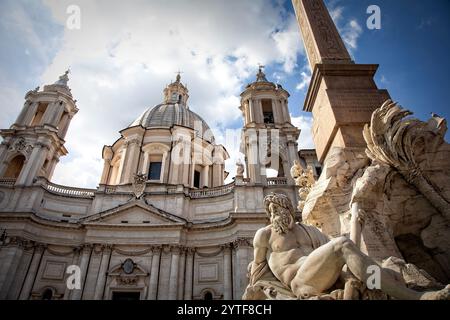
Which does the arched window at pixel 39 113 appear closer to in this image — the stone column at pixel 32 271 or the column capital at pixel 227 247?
the stone column at pixel 32 271

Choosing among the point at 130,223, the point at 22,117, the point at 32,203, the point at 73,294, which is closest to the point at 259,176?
the point at 130,223

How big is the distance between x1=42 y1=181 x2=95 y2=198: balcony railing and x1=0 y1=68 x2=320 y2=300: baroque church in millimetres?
72

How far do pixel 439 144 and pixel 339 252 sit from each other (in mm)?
2792

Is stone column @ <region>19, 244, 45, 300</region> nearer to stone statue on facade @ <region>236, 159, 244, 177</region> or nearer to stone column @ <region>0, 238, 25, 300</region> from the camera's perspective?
stone column @ <region>0, 238, 25, 300</region>

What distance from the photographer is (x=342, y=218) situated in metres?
4.06

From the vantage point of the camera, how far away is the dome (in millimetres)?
32250

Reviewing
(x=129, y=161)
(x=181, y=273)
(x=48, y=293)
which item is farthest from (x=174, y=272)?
(x=129, y=161)

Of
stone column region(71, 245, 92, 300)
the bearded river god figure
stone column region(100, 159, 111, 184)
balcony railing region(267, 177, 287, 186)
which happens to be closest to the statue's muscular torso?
the bearded river god figure

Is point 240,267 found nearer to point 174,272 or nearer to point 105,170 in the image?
point 174,272

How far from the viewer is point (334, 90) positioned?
222 inches

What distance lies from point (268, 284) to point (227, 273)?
16.1m

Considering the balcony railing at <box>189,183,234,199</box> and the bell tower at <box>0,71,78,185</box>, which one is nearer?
the balcony railing at <box>189,183,234,199</box>

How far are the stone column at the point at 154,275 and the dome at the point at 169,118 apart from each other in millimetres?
15438
